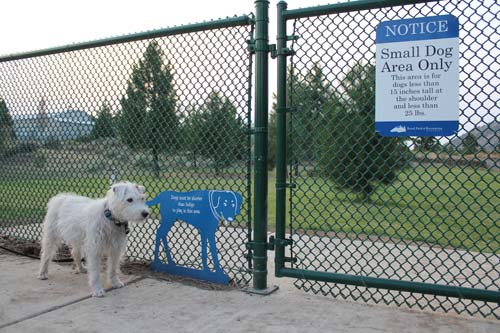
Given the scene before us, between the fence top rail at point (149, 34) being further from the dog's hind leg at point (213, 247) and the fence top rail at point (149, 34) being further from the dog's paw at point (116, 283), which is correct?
the dog's paw at point (116, 283)

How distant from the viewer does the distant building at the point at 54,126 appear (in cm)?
522

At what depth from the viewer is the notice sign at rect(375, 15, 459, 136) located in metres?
3.09

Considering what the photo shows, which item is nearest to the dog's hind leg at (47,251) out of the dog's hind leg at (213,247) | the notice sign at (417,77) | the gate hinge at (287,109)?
the dog's hind leg at (213,247)

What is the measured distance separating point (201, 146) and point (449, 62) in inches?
98.2

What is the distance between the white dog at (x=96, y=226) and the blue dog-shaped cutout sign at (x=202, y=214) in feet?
1.31

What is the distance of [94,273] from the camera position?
3.96 metres

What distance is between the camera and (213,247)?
4125 millimetres

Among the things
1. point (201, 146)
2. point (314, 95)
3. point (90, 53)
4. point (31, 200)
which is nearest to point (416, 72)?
point (314, 95)

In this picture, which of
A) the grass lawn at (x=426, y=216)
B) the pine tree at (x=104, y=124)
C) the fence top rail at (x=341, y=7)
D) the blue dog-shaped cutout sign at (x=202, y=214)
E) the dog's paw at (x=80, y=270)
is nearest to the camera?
the fence top rail at (x=341, y=7)

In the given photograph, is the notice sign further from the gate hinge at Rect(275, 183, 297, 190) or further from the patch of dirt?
the patch of dirt

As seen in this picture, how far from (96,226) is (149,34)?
6.41 ft

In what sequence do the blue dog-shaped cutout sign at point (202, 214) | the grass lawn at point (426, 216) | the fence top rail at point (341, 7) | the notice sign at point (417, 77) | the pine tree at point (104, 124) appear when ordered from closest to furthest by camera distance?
the notice sign at point (417, 77), the fence top rail at point (341, 7), the grass lawn at point (426, 216), the blue dog-shaped cutout sign at point (202, 214), the pine tree at point (104, 124)

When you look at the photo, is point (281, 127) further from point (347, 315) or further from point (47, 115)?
point (47, 115)

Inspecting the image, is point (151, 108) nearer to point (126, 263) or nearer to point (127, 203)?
point (127, 203)
